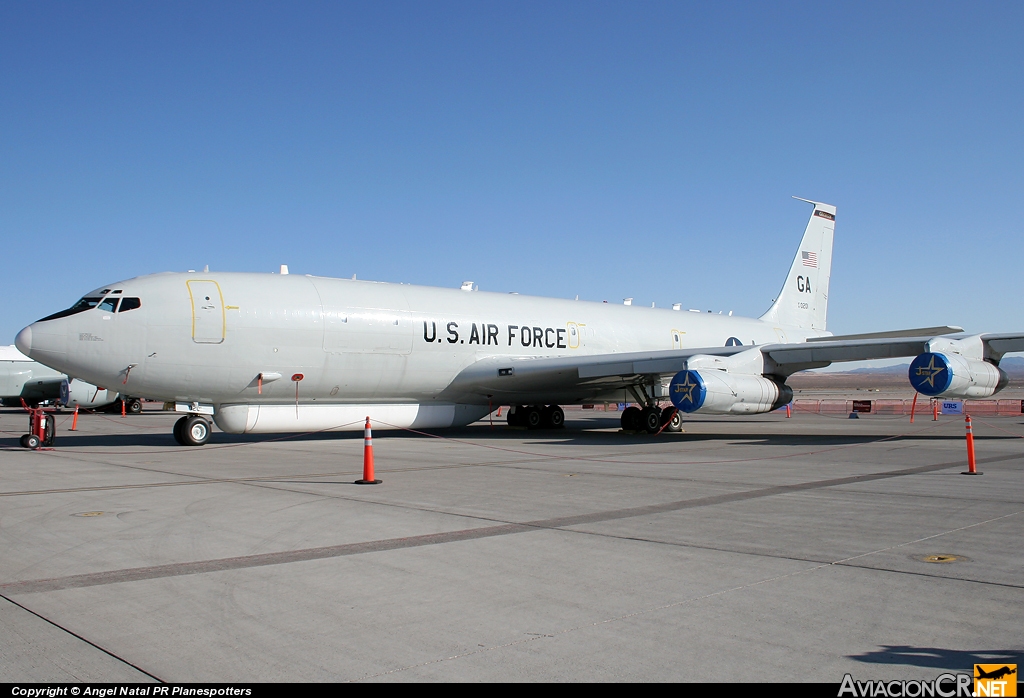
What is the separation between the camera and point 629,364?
1983 cm

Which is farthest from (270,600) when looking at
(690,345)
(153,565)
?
(690,345)

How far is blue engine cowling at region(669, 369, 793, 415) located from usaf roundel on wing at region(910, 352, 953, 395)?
320cm

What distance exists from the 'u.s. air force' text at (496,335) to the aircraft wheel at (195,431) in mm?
5511

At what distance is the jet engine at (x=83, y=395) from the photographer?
3706 centimetres

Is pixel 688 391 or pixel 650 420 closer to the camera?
pixel 688 391

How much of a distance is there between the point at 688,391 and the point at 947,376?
225 inches

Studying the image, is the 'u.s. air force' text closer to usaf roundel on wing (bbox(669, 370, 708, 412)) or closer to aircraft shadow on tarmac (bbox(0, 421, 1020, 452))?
aircraft shadow on tarmac (bbox(0, 421, 1020, 452))

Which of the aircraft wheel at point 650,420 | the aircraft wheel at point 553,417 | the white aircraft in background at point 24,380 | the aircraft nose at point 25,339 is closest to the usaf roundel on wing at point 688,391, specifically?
the aircraft wheel at point 650,420

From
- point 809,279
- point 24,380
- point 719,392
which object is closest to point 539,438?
point 719,392

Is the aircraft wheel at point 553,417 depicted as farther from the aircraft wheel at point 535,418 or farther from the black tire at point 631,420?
the black tire at point 631,420

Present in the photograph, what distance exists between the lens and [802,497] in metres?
9.67

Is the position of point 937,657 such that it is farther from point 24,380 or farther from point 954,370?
point 24,380

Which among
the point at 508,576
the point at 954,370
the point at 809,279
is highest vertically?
the point at 809,279

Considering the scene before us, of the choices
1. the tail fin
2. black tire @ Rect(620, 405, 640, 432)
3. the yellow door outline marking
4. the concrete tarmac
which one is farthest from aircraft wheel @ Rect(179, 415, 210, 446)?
the tail fin
